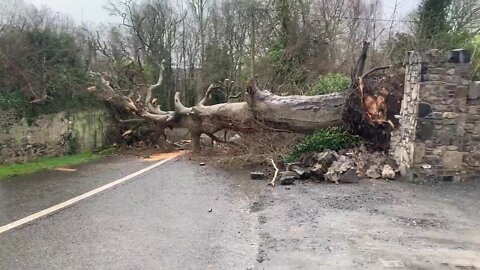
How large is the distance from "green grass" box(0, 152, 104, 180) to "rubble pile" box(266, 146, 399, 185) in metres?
7.05

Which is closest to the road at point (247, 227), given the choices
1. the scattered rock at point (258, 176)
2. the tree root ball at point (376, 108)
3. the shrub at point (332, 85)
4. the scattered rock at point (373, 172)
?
the scattered rock at point (373, 172)

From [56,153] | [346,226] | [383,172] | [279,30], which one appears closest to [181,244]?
[346,226]

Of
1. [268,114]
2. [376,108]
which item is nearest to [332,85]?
[268,114]

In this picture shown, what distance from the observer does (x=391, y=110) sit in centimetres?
1000

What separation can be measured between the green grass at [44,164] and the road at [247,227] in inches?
92.8

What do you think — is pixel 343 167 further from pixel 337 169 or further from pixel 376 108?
pixel 376 108

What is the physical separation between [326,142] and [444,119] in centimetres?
278

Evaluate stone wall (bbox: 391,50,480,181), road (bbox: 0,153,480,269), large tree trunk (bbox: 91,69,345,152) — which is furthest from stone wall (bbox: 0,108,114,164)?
stone wall (bbox: 391,50,480,181)

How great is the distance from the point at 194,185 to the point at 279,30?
1436 centimetres

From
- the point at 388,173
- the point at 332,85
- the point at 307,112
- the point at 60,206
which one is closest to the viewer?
the point at 60,206

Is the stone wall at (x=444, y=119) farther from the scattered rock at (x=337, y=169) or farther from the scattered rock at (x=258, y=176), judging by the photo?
the scattered rock at (x=258, y=176)

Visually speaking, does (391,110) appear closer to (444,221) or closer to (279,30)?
(444,221)

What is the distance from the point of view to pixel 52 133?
15344 millimetres

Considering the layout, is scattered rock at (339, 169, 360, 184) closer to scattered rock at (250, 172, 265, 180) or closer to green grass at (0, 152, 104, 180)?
scattered rock at (250, 172, 265, 180)
